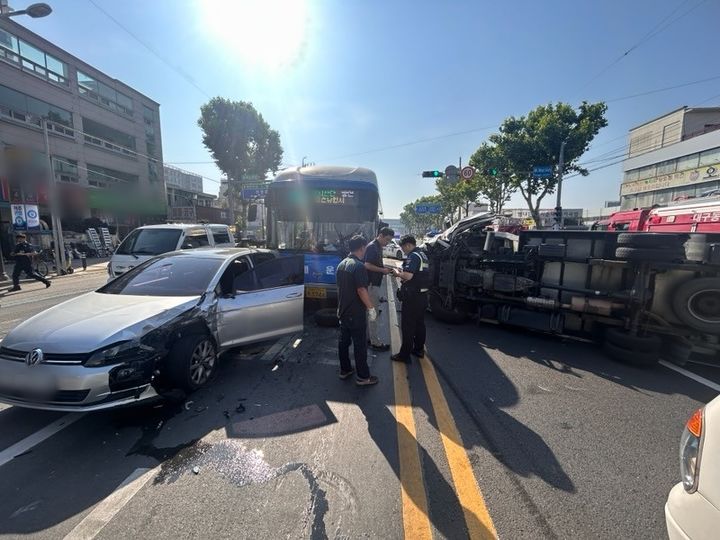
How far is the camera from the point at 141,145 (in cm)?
3066

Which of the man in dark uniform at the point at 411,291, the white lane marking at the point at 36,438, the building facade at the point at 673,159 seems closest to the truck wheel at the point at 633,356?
the man in dark uniform at the point at 411,291

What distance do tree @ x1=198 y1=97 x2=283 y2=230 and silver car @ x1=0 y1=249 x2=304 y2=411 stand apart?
33.3 m

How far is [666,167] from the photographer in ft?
114

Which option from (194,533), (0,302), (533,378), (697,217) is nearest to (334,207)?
(533,378)

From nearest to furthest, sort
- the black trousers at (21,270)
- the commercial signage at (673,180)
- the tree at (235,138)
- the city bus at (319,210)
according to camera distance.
→ the city bus at (319,210) < the black trousers at (21,270) < the commercial signage at (673,180) < the tree at (235,138)

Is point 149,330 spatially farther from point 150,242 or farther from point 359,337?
point 150,242

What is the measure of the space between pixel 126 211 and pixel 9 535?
1607 cm

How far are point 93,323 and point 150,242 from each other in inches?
285

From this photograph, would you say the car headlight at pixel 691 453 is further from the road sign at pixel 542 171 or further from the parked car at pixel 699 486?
the road sign at pixel 542 171

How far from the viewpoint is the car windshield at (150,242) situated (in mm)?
9586

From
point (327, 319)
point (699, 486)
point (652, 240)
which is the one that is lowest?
point (327, 319)

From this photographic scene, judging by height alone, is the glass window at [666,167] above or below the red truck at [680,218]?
above

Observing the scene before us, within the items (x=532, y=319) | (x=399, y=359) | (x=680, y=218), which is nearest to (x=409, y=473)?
(x=399, y=359)

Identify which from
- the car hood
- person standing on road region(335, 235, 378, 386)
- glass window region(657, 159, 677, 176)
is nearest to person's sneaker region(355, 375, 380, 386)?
person standing on road region(335, 235, 378, 386)
